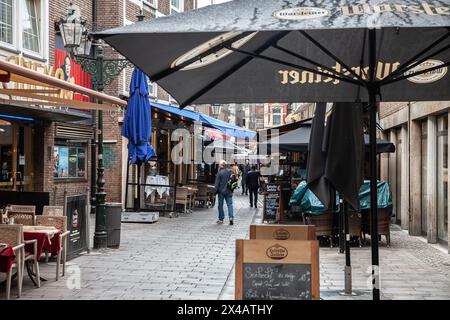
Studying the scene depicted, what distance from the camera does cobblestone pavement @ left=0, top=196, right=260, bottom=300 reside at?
7763 millimetres

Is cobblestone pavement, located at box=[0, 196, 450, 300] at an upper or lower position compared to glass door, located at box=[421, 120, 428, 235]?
lower

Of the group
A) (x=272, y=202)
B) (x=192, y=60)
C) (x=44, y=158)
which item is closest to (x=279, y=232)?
(x=192, y=60)

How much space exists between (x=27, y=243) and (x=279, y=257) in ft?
12.9

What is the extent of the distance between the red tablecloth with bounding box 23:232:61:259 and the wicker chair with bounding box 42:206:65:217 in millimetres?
1424

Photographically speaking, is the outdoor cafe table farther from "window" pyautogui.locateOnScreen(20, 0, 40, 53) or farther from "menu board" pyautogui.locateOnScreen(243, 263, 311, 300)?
"window" pyautogui.locateOnScreen(20, 0, 40, 53)

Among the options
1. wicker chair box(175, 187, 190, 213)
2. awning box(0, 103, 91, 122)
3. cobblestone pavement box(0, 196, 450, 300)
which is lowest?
cobblestone pavement box(0, 196, 450, 300)

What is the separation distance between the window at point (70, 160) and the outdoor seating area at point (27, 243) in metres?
8.28

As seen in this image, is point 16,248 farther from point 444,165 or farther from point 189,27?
point 444,165

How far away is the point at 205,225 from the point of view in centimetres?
1647

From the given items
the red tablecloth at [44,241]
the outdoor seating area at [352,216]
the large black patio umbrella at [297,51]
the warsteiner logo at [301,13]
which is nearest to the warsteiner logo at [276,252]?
the large black patio umbrella at [297,51]

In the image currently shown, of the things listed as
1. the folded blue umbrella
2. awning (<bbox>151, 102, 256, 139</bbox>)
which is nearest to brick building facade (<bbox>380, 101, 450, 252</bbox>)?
awning (<bbox>151, 102, 256, 139</bbox>)

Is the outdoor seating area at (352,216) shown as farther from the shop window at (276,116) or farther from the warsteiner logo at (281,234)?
the shop window at (276,116)

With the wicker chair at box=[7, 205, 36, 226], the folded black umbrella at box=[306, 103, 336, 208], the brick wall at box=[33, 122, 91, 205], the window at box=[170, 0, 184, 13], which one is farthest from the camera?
the window at box=[170, 0, 184, 13]

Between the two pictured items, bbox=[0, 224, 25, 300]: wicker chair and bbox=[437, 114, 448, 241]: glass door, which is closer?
bbox=[0, 224, 25, 300]: wicker chair
